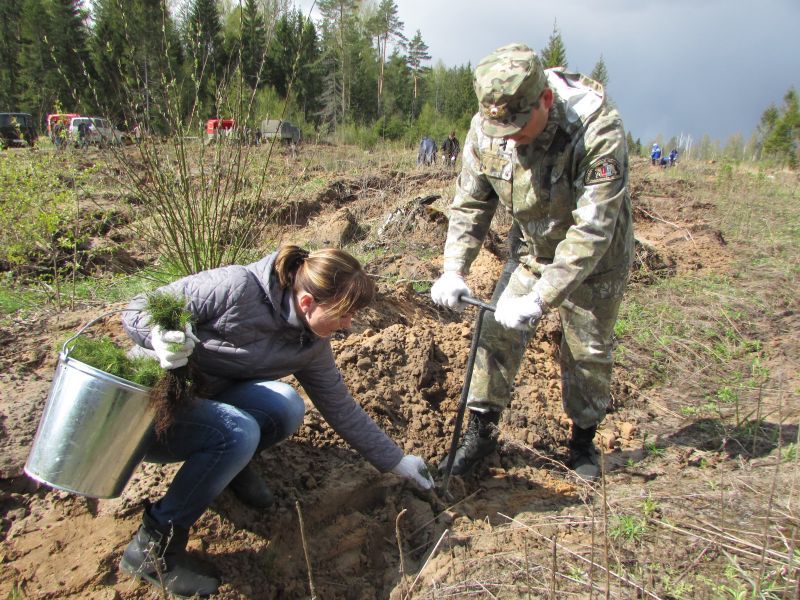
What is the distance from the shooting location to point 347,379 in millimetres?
3051

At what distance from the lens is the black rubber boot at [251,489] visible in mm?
2184

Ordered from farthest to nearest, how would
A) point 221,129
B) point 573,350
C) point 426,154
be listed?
1. point 426,154
2. point 221,129
3. point 573,350

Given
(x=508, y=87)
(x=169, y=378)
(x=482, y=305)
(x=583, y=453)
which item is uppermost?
(x=508, y=87)

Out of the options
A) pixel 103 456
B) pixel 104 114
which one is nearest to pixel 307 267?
pixel 103 456

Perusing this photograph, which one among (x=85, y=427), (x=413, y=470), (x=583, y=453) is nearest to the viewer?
(x=85, y=427)

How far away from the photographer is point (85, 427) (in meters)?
1.62

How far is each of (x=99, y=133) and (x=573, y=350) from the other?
2987 millimetres

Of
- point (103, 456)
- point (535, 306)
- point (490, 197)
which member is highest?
point (490, 197)

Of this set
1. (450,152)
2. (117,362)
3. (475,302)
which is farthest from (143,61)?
(450,152)

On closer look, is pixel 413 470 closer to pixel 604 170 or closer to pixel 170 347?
pixel 170 347

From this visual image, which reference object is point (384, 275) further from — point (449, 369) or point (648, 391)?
point (648, 391)

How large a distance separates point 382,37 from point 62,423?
41.9 meters

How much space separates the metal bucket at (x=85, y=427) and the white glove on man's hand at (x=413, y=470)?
992mm

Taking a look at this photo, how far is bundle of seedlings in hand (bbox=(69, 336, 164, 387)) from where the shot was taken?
1661 millimetres
